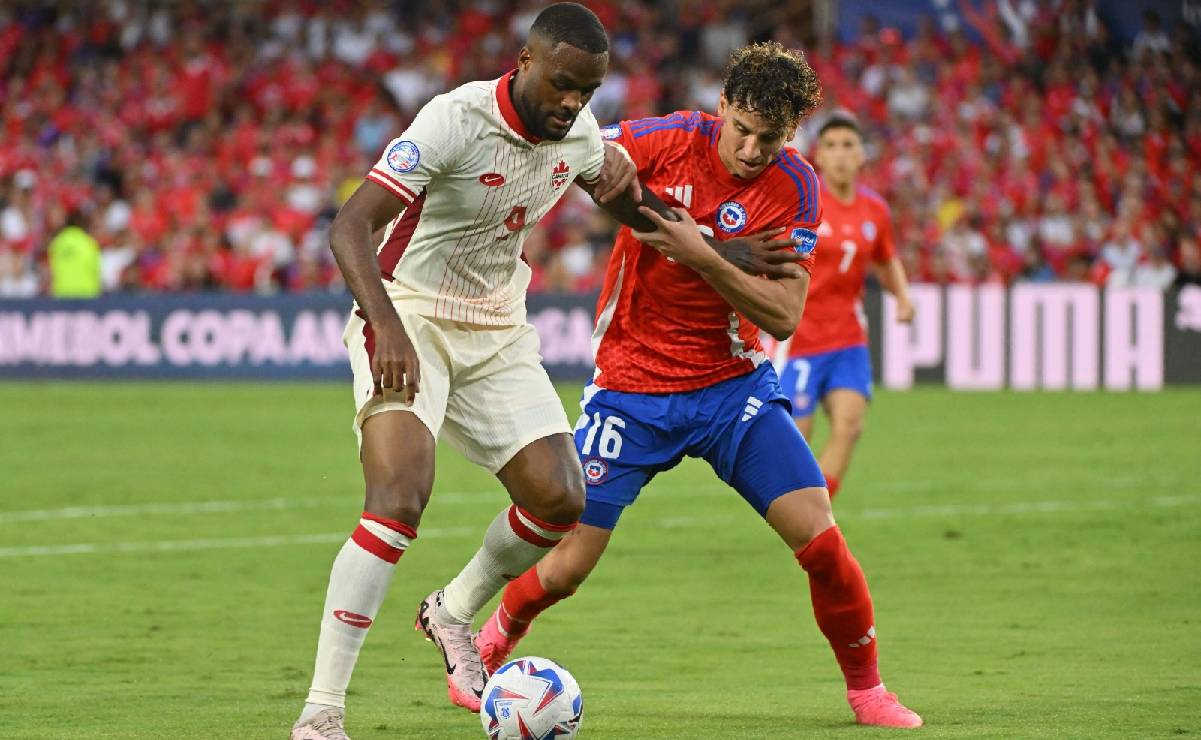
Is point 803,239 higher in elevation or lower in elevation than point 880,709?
higher

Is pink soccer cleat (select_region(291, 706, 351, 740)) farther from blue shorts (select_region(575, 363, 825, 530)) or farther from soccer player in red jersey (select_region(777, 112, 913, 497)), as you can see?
soccer player in red jersey (select_region(777, 112, 913, 497))

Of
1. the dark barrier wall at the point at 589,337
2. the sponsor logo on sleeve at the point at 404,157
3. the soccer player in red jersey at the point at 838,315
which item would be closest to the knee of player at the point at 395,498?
the sponsor logo on sleeve at the point at 404,157

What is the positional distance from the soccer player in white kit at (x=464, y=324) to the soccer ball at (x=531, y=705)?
443mm

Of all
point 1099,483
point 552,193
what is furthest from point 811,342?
point 552,193

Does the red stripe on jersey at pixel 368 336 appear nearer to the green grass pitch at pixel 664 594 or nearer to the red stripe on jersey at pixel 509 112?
the red stripe on jersey at pixel 509 112

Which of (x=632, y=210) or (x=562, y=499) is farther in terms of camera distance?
(x=632, y=210)

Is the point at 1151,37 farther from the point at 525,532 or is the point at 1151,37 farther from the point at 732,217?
the point at 525,532

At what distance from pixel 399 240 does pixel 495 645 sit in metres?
1.57

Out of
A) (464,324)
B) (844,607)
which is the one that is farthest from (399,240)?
(844,607)

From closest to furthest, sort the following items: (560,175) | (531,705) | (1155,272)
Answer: (531,705)
(560,175)
(1155,272)

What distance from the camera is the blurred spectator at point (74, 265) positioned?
81.1 ft

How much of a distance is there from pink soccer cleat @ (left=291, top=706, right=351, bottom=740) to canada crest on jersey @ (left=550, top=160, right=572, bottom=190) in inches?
70.1

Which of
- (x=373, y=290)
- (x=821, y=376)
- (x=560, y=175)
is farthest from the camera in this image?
(x=821, y=376)

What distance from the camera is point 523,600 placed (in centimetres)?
683
